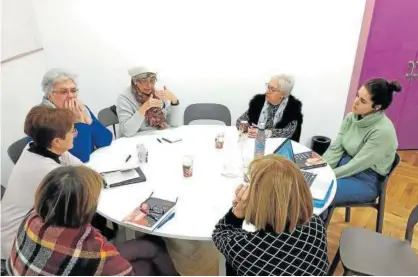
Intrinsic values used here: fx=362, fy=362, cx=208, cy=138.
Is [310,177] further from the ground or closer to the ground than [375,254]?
further from the ground

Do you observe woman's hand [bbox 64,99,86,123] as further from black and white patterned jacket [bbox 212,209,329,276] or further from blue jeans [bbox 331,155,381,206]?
blue jeans [bbox 331,155,381,206]

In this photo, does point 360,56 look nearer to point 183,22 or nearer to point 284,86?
point 284,86

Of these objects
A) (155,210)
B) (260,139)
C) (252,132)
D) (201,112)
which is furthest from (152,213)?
(201,112)

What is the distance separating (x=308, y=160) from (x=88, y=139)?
145 cm

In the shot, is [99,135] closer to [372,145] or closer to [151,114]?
[151,114]

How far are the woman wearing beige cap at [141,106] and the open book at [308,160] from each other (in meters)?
1.10

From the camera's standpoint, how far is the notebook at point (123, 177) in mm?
2035

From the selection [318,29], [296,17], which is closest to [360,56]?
[318,29]

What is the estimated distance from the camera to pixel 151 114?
286 cm

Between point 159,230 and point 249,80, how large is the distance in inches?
92.3

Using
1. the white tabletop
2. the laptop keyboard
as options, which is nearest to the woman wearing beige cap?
the white tabletop

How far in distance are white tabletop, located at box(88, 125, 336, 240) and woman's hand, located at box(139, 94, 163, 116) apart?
18 cm

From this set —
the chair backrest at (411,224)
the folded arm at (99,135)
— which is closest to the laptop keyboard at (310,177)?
the chair backrest at (411,224)

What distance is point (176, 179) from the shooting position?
2102 mm
